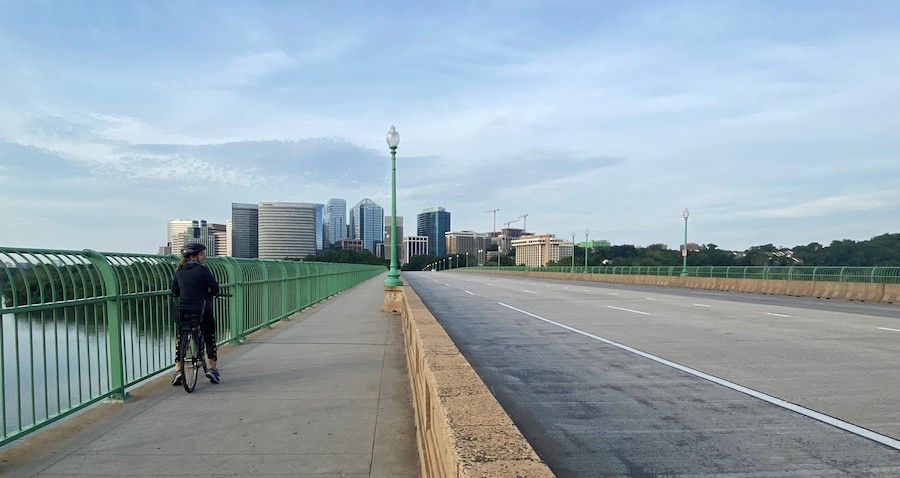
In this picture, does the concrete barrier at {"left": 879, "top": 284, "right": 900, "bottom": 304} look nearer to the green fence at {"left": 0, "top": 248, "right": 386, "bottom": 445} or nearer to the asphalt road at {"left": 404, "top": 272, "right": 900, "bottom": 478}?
the asphalt road at {"left": 404, "top": 272, "right": 900, "bottom": 478}

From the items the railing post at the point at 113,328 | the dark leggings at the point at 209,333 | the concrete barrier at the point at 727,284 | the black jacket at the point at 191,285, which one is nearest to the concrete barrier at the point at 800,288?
the concrete barrier at the point at 727,284

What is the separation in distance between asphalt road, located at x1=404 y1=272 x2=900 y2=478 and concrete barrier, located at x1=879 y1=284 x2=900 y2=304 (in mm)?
12878

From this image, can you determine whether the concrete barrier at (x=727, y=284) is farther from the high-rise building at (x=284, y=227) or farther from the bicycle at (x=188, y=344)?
the high-rise building at (x=284, y=227)

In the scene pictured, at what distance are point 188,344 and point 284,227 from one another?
65580 millimetres

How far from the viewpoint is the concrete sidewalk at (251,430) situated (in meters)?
4.99

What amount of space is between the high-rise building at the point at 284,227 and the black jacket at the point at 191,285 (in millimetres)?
61150

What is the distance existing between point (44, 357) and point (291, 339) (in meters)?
6.98

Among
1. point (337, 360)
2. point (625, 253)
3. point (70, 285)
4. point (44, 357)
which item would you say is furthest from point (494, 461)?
point (625, 253)

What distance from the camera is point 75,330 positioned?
6.20 m

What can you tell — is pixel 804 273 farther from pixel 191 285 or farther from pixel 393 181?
pixel 191 285

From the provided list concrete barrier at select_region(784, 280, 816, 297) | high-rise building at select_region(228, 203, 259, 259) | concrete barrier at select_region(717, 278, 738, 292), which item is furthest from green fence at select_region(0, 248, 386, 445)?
high-rise building at select_region(228, 203, 259, 259)

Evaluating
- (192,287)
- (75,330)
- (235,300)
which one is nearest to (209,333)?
(192,287)

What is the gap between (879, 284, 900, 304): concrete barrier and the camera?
2531 centimetres

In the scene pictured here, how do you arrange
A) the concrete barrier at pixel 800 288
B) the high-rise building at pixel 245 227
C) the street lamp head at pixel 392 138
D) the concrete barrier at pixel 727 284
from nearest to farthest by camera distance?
the street lamp head at pixel 392 138, the concrete barrier at pixel 800 288, the concrete barrier at pixel 727 284, the high-rise building at pixel 245 227
